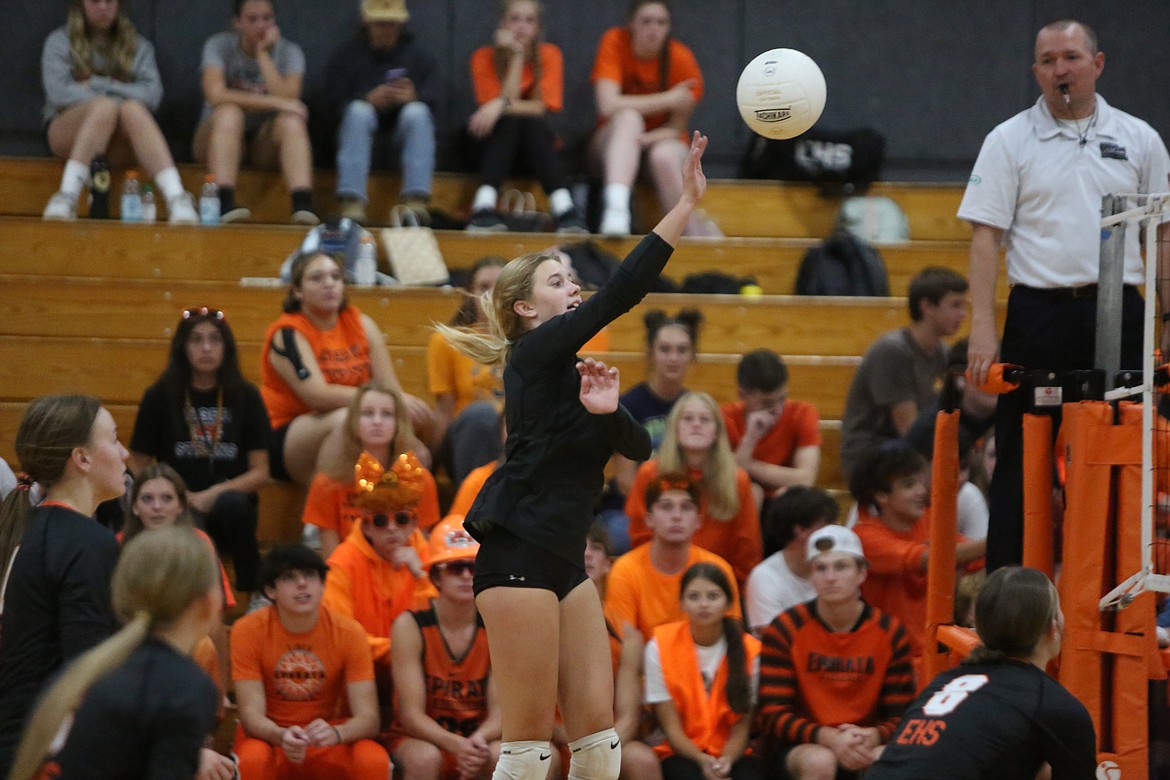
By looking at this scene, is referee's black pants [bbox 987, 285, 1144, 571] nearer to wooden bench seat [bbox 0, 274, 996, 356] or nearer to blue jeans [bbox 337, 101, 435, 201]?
wooden bench seat [bbox 0, 274, 996, 356]

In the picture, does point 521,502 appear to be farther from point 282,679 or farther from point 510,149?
point 510,149

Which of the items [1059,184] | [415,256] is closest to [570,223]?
[415,256]

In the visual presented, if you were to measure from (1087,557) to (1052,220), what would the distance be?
A: 132cm

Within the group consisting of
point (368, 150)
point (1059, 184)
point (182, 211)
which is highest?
point (368, 150)

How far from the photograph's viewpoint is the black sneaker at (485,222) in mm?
8758

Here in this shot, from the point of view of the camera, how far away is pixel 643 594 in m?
5.99

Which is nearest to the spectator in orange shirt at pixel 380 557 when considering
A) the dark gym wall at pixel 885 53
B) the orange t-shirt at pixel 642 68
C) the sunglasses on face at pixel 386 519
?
the sunglasses on face at pixel 386 519

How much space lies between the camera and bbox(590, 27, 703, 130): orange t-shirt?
30.3ft

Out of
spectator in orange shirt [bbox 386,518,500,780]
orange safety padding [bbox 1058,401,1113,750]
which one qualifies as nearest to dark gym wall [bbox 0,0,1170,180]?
spectator in orange shirt [bbox 386,518,500,780]

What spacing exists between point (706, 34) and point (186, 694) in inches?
325

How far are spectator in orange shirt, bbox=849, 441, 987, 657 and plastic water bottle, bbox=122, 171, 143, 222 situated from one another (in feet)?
15.7

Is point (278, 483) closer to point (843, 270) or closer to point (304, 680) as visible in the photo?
point (304, 680)

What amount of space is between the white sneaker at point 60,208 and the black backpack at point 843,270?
429 centimetres

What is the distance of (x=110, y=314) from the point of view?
8.12m
